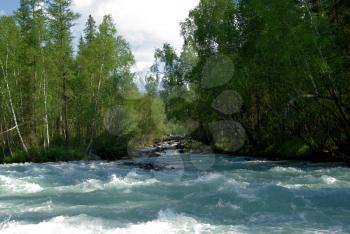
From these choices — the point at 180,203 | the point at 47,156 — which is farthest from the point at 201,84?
the point at 180,203

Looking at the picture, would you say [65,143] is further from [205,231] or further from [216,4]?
[205,231]

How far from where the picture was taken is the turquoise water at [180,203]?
1065 cm

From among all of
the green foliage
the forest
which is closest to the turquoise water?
the forest

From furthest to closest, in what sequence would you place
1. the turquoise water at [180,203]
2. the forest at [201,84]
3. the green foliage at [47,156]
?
the green foliage at [47,156]
the forest at [201,84]
the turquoise water at [180,203]

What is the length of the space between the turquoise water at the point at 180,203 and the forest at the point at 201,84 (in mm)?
7228

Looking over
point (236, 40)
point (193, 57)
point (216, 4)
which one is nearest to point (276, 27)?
point (236, 40)

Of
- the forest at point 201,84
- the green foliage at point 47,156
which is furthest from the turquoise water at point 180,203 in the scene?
the green foliage at point 47,156

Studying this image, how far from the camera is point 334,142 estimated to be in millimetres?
26000

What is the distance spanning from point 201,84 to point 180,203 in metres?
25.4

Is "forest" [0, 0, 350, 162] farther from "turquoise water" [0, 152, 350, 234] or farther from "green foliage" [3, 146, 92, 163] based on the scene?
"turquoise water" [0, 152, 350, 234]

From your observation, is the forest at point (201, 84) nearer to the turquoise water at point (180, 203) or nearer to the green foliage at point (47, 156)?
the green foliage at point (47, 156)

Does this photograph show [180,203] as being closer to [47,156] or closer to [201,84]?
Result: [47,156]

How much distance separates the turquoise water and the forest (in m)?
7.23

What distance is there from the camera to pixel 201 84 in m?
38.7
